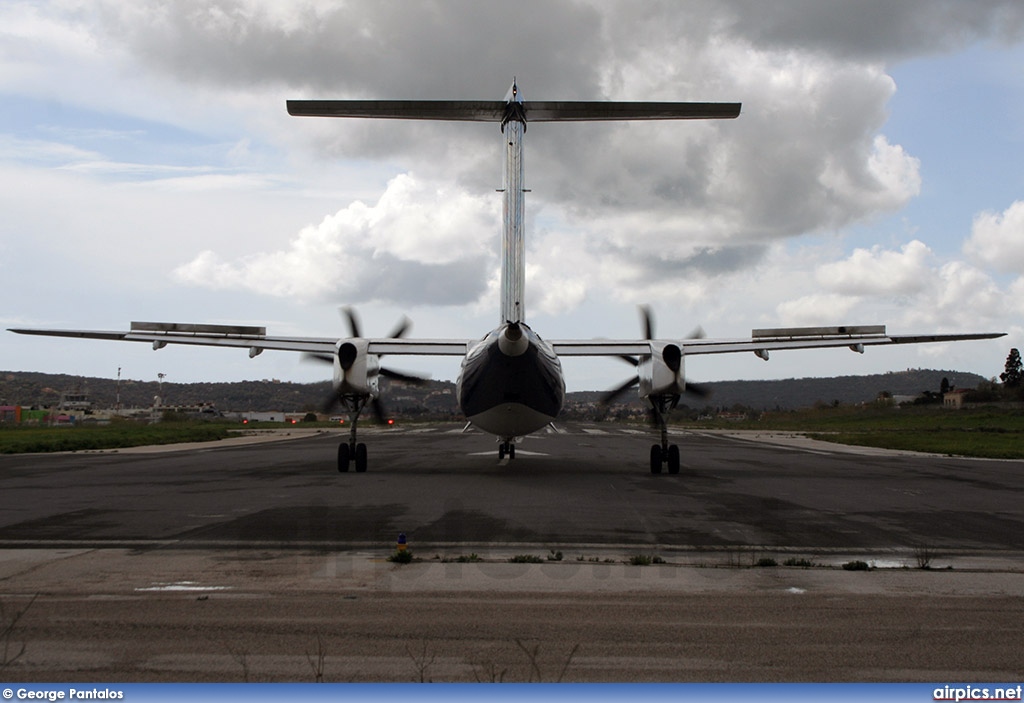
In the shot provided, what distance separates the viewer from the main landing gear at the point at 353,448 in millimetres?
22516

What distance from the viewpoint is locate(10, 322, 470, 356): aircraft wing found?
897 inches

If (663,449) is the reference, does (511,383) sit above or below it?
above

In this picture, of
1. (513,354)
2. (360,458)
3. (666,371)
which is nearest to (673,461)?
(666,371)

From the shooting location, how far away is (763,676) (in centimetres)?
543

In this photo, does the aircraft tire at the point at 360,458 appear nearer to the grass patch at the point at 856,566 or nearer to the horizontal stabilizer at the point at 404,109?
the horizontal stabilizer at the point at 404,109

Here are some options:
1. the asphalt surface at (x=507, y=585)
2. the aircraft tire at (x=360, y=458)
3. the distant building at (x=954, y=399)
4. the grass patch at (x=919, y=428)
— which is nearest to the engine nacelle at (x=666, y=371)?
the asphalt surface at (x=507, y=585)

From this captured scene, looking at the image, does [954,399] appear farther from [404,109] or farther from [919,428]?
[404,109]

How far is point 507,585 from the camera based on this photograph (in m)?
8.20

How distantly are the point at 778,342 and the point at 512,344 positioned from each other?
32.4 ft

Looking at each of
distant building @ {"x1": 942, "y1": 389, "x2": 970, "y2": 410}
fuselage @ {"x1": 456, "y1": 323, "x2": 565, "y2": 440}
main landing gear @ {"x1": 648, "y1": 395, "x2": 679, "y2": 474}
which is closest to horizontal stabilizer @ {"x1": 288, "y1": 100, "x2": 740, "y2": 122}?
fuselage @ {"x1": 456, "y1": 323, "x2": 565, "y2": 440}

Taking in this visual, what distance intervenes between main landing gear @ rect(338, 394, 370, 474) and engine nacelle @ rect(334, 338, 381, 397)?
0.50 m

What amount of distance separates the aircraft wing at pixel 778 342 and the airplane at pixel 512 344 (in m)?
0.03

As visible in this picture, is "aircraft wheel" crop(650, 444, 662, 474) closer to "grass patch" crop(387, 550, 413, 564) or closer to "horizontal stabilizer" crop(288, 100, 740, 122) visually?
"horizontal stabilizer" crop(288, 100, 740, 122)

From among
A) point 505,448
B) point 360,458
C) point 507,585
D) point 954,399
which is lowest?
point 507,585
